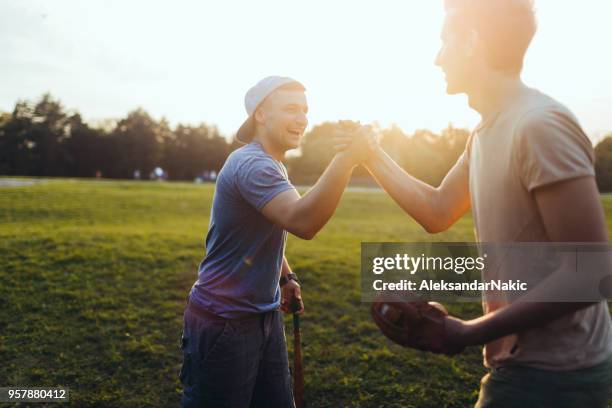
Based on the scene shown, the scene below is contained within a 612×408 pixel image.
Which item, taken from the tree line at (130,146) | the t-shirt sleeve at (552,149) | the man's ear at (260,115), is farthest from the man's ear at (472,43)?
the tree line at (130,146)

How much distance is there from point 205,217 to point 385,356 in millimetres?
14045

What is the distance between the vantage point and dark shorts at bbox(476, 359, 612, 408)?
169 cm

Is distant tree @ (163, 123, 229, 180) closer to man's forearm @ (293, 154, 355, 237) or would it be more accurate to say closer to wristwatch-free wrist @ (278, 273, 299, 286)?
wristwatch-free wrist @ (278, 273, 299, 286)

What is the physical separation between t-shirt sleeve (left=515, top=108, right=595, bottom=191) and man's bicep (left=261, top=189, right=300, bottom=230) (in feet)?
3.83

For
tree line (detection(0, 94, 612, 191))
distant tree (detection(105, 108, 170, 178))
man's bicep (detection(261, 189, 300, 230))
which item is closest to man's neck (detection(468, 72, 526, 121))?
man's bicep (detection(261, 189, 300, 230))

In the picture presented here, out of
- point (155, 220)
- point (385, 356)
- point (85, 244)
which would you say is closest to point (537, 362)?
point (385, 356)

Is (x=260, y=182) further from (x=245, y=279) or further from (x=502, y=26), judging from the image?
(x=502, y=26)

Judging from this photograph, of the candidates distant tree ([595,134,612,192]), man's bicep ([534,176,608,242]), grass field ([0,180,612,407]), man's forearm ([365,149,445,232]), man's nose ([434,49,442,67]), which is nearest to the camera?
man's bicep ([534,176,608,242])

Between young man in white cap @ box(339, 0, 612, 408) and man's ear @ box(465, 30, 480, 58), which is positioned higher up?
man's ear @ box(465, 30, 480, 58)

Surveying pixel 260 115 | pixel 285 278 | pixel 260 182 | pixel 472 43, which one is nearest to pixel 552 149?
pixel 472 43

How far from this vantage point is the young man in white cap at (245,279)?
283 cm

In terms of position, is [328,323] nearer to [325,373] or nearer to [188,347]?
[325,373]

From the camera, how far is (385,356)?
6.30 metres

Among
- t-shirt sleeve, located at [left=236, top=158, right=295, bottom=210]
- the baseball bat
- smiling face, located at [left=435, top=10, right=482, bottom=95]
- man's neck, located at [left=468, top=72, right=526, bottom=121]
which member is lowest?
the baseball bat
